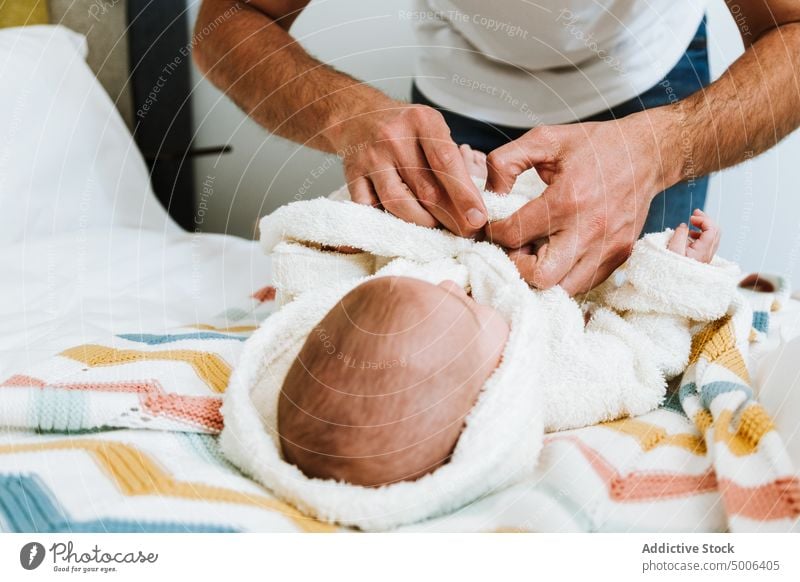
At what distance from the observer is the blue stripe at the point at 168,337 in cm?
47

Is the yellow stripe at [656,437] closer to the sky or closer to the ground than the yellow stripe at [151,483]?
closer to the sky

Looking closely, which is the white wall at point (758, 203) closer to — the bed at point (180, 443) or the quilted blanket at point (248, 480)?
the bed at point (180, 443)

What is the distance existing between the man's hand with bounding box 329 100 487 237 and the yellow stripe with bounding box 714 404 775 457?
0.58 feet

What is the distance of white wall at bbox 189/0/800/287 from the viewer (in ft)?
1.66

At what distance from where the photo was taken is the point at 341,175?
0.60 meters

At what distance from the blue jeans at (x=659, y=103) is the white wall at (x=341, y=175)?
0.02 metres

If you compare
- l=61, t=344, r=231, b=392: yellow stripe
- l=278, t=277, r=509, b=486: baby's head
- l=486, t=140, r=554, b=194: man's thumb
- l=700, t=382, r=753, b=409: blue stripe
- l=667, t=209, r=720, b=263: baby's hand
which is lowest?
l=61, t=344, r=231, b=392: yellow stripe

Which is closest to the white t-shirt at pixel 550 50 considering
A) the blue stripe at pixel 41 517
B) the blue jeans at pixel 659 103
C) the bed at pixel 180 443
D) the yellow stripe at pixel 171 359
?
the blue jeans at pixel 659 103

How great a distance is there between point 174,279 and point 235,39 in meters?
0.25

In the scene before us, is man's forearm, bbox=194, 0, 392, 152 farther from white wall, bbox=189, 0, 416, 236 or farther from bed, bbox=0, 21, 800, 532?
bed, bbox=0, 21, 800, 532

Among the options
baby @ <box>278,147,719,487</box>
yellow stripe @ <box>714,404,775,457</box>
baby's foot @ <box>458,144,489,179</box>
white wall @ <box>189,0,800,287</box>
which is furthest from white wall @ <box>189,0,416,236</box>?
yellow stripe @ <box>714,404,775,457</box>

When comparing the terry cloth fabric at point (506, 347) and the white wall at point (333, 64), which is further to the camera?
the white wall at point (333, 64)

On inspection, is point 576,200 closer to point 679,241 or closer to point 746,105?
point 679,241

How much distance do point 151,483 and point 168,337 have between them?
0.20m
